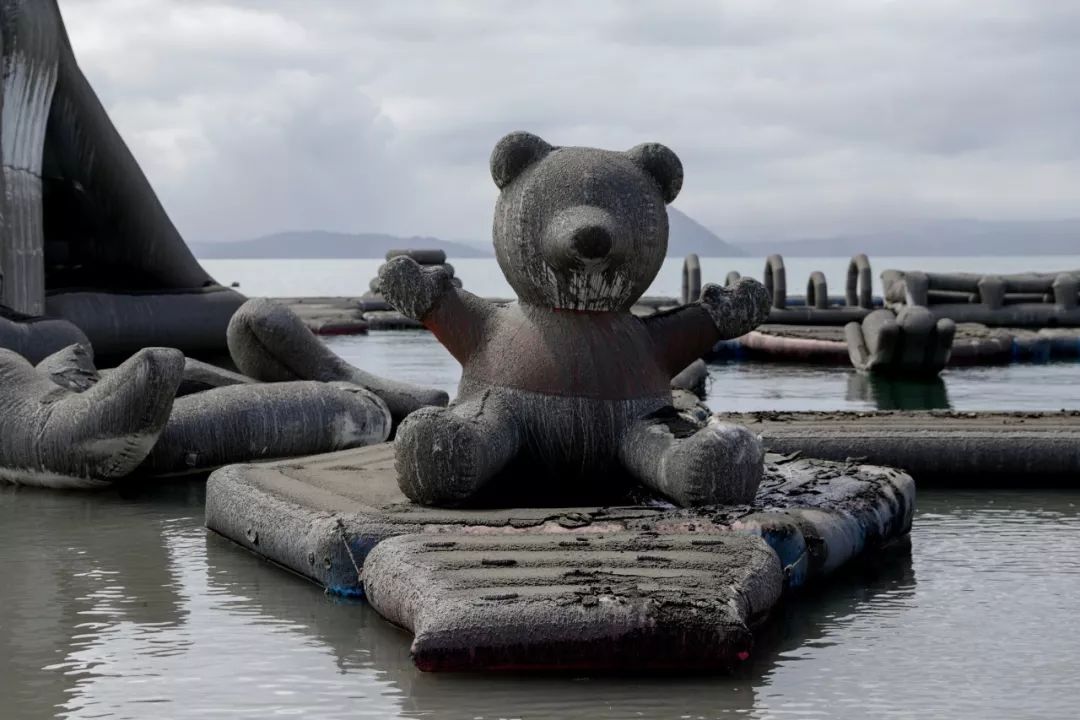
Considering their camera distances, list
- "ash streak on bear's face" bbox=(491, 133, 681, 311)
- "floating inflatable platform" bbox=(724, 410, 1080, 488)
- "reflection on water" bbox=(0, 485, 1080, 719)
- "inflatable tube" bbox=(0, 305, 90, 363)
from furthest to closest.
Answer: "inflatable tube" bbox=(0, 305, 90, 363) → "floating inflatable platform" bbox=(724, 410, 1080, 488) → "ash streak on bear's face" bbox=(491, 133, 681, 311) → "reflection on water" bbox=(0, 485, 1080, 719)

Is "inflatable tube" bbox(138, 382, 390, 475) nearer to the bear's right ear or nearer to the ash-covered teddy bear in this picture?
the ash-covered teddy bear

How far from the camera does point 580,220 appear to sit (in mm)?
5465

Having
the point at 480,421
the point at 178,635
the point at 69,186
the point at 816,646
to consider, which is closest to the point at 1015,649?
the point at 816,646

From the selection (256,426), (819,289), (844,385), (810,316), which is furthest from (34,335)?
(819,289)

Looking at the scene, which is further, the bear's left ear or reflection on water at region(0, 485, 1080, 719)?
the bear's left ear

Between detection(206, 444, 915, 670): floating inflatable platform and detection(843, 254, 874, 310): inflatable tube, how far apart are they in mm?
20690

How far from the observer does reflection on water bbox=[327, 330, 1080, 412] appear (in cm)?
1305

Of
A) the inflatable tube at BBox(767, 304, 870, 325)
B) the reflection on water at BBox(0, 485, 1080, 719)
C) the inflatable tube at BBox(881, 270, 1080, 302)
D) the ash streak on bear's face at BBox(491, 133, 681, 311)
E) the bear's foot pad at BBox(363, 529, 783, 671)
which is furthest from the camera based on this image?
the inflatable tube at BBox(767, 304, 870, 325)

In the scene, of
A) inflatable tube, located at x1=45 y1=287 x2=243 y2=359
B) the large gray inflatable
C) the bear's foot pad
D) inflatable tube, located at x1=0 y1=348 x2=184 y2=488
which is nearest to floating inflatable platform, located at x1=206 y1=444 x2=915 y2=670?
the bear's foot pad

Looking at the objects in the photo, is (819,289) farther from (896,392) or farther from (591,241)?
(591,241)

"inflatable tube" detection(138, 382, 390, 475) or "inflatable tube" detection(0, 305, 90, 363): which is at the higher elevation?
"inflatable tube" detection(0, 305, 90, 363)

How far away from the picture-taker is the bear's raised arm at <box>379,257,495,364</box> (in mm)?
5887

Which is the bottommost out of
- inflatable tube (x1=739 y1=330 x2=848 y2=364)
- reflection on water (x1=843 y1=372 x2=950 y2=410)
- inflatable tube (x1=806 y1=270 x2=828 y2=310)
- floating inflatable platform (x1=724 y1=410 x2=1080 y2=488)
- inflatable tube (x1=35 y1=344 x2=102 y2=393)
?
reflection on water (x1=843 y1=372 x2=950 y2=410)

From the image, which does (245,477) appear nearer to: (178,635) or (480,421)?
(480,421)
